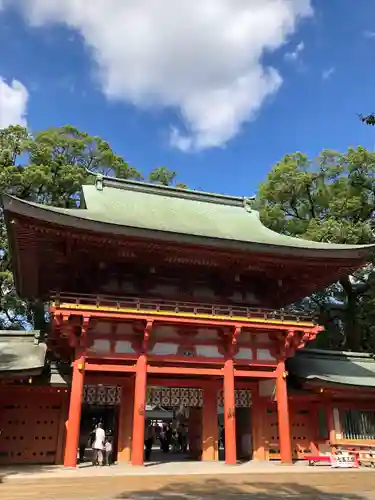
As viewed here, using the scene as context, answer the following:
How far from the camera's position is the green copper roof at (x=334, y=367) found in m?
19.5

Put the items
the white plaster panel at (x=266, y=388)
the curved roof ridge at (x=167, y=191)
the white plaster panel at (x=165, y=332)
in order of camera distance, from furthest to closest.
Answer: the curved roof ridge at (x=167, y=191) → the white plaster panel at (x=266, y=388) → the white plaster panel at (x=165, y=332)

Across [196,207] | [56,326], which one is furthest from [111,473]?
[196,207]

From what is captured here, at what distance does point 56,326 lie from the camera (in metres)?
16.5

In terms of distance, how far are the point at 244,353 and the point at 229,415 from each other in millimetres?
2574

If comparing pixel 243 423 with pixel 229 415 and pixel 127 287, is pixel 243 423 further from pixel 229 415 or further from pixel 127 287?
pixel 127 287

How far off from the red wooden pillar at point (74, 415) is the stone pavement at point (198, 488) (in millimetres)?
2603

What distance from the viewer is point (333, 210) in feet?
110

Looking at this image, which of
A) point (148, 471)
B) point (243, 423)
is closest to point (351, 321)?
point (243, 423)

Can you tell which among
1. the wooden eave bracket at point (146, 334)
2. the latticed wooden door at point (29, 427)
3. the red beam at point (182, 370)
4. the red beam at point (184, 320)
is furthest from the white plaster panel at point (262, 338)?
the latticed wooden door at point (29, 427)

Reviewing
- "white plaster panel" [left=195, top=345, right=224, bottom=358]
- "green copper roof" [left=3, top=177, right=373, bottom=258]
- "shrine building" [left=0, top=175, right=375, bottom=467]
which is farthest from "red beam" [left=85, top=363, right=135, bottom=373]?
"green copper roof" [left=3, top=177, right=373, bottom=258]

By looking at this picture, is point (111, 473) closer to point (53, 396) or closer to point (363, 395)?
point (53, 396)

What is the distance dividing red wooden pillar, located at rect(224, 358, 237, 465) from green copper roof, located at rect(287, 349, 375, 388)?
3771 millimetres

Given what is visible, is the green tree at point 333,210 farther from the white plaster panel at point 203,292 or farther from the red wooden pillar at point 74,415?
the red wooden pillar at point 74,415

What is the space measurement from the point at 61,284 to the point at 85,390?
4.82m
